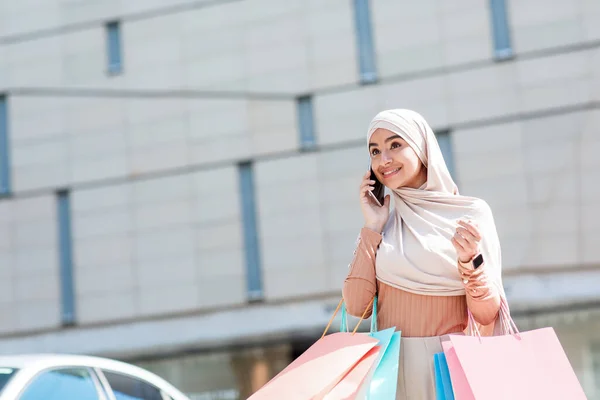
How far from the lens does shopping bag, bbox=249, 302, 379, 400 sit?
8.88 feet

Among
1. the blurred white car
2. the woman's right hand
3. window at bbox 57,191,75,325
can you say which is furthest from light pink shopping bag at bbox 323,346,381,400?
window at bbox 57,191,75,325

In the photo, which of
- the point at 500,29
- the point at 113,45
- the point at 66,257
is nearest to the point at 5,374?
the point at 500,29

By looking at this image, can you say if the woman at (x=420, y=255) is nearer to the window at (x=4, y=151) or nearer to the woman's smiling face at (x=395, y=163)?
the woman's smiling face at (x=395, y=163)

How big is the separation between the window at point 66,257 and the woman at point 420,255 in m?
16.3

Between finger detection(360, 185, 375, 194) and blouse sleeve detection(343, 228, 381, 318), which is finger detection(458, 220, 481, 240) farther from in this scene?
finger detection(360, 185, 375, 194)

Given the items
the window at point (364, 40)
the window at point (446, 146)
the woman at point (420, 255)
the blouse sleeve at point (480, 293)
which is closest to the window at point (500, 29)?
the window at point (446, 146)

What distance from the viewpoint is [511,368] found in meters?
2.67

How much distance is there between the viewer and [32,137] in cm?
1948

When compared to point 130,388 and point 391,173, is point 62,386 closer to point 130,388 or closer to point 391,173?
point 130,388

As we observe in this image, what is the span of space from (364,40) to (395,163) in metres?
14.6

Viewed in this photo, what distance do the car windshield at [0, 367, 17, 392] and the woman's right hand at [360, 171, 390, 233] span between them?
85.3 inches

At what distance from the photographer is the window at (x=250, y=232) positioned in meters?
17.6

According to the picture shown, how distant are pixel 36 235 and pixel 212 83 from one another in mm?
4542

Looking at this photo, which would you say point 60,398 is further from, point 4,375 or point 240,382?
point 240,382
